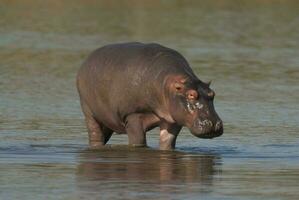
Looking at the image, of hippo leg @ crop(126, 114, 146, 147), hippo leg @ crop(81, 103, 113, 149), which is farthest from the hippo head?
hippo leg @ crop(81, 103, 113, 149)

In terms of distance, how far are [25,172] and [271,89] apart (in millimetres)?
8314

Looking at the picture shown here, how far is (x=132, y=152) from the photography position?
515 inches

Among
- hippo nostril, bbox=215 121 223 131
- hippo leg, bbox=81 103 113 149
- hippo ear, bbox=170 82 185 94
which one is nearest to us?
hippo nostril, bbox=215 121 223 131

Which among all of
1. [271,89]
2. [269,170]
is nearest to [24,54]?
[271,89]

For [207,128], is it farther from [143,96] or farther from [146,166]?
[143,96]

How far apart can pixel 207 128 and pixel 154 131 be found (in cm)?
308

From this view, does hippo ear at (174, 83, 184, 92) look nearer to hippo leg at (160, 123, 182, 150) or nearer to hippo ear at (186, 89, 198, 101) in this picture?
hippo ear at (186, 89, 198, 101)

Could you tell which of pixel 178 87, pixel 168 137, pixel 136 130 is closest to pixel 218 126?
pixel 178 87

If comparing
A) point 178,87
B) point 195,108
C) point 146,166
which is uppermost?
point 178,87

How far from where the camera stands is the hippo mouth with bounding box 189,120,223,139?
12.4 metres

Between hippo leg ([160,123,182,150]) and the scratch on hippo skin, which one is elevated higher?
the scratch on hippo skin

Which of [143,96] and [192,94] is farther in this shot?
[143,96]

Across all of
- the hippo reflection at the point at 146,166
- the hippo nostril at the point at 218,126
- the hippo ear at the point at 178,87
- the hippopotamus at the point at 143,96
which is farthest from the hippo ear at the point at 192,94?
the hippo reflection at the point at 146,166

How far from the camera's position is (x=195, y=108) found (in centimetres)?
1266
